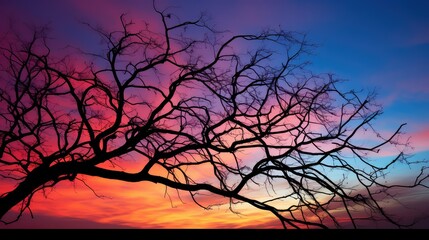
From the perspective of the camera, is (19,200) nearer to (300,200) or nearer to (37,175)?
(37,175)

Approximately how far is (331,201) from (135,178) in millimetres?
3718

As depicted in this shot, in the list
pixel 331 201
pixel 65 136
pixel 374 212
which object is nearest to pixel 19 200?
pixel 65 136

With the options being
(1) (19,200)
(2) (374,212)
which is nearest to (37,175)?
(1) (19,200)

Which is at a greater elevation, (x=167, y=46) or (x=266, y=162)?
(x=167, y=46)

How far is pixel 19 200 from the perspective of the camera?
802cm

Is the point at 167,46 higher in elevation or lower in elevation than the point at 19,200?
higher

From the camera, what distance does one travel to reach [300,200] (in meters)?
7.69

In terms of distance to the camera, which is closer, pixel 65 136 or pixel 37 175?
pixel 37 175

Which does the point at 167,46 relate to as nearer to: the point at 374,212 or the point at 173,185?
the point at 173,185

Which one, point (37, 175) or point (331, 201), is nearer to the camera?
point (331, 201)
